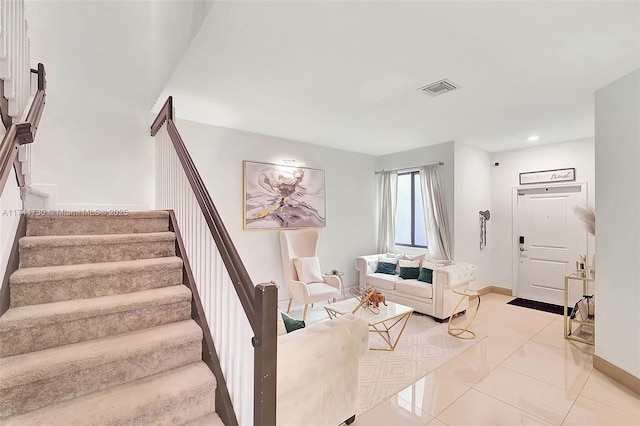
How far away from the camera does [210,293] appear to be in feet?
5.66

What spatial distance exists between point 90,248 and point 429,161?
4.97 m

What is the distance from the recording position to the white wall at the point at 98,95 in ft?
9.50

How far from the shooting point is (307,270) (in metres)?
4.43

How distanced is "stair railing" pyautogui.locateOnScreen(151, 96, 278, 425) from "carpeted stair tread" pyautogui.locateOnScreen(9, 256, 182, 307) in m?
0.24

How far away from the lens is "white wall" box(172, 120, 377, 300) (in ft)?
13.1

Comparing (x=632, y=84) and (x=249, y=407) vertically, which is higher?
(x=632, y=84)

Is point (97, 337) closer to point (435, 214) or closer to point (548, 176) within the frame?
point (435, 214)

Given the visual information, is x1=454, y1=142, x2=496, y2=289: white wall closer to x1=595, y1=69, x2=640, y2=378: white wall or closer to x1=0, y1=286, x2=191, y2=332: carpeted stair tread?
x1=595, y1=69, x2=640, y2=378: white wall

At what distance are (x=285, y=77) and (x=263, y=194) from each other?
210 centimetres

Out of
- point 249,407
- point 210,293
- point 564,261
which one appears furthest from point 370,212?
point 249,407

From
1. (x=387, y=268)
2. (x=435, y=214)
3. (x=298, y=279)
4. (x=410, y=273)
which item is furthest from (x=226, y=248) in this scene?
(x=435, y=214)

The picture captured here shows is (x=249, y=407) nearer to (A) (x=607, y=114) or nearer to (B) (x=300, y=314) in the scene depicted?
(B) (x=300, y=314)

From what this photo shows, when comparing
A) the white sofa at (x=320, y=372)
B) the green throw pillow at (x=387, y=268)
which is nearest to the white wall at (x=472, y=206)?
the green throw pillow at (x=387, y=268)

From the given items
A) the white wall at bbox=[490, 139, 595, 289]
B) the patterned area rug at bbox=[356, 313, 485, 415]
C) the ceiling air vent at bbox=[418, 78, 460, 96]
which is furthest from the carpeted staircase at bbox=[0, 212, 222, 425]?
the white wall at bbox=[490, 139, 595, 289]
